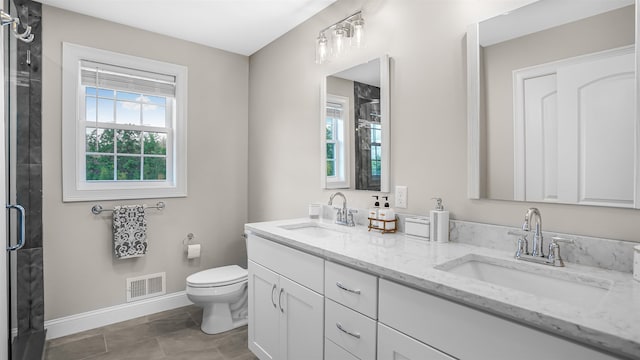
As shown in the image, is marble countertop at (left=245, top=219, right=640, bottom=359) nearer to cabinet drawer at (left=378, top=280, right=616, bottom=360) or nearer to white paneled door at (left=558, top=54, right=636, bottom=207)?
cabinet drawer at (left=378, top=280, right=616, bottom=360)

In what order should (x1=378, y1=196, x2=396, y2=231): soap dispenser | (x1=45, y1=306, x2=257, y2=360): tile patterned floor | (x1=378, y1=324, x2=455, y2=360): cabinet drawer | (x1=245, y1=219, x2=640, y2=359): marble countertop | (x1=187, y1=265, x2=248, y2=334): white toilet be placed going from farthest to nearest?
1. (x1=187, y1=265, x2=248, y2=334): white toilet
2. (x1=45, y1=306, x2=257, y2=360): tile patterned floor
3. (x1=378, y1=196, x2=396, y2=231): soap dispenser
4. (x1=378, y1=324, x2=455, y2=360): cabinet drawer
5. (x1=245, y1=219, x2=640, y2=359): marble countertop

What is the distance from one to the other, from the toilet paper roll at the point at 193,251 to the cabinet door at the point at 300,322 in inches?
60.9

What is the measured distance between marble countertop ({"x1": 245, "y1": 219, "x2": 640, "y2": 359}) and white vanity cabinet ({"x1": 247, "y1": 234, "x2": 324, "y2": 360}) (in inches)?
4.4

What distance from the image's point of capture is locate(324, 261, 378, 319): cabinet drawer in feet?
4.26

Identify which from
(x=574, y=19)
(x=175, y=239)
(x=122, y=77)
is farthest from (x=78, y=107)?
(x=574, y=19)

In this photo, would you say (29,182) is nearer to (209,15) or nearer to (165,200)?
(165,200)

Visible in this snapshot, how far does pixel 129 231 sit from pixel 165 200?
1.33 feet

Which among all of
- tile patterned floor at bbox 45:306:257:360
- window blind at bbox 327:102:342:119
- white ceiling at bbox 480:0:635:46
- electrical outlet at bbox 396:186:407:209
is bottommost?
tile patterned floor at bbox 45:306:257:360

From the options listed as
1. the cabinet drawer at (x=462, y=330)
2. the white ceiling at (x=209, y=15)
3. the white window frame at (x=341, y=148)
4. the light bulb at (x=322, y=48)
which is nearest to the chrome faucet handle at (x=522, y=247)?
the cabinet drawer at (x=462, y=330)

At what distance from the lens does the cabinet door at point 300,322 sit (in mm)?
1592

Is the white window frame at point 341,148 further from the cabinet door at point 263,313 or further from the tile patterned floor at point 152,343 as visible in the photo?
the tile patterned floor at point 152,343

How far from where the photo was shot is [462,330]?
1.01m

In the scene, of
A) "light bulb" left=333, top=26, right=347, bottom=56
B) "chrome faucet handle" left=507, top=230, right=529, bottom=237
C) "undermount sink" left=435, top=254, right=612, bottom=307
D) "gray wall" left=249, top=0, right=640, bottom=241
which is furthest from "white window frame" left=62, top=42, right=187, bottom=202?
"chrome faucet handle" left=507, top=230, right=529, bottom=237

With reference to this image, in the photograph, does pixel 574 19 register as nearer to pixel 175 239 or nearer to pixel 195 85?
pixel 195 85
